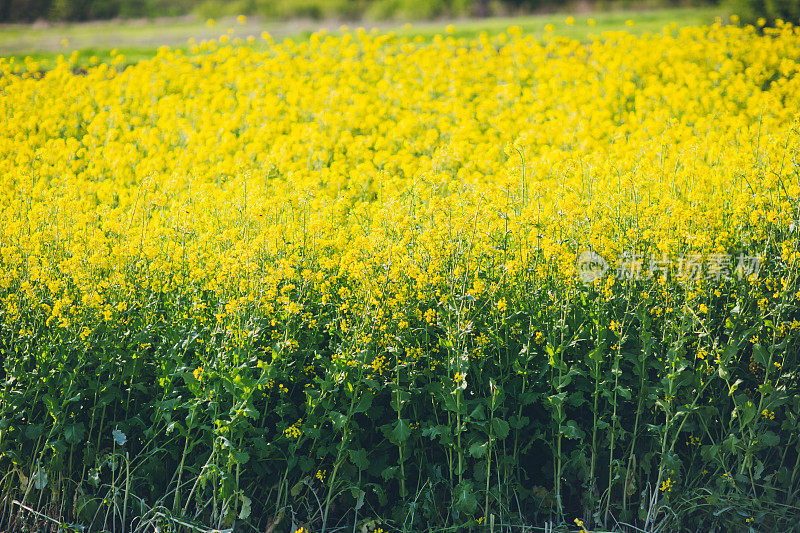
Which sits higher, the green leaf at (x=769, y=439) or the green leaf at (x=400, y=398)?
the green leaf at (x=400, y=398)

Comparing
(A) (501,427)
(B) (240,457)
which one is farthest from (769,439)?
(B) (240,457)

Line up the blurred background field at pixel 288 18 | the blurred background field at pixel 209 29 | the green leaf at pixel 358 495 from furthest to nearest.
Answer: the blurred background field at pixel 288 18 < the blurred background field at pixel 209 29 < the green leaf at pixel 358 495

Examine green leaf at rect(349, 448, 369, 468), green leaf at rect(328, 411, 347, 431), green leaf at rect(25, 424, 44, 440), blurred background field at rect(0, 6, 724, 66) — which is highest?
blurred background field at rect(0, 6, 724, 66)

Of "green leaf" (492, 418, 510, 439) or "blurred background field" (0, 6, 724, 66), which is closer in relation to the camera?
"green leaf" (492, 418, 510, 439)

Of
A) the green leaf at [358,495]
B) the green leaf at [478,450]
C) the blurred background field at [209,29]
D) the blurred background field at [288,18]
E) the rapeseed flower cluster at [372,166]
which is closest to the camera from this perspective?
the green leaf at [478,450]

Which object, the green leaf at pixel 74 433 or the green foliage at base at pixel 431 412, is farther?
the green leaf at pixel 74 433

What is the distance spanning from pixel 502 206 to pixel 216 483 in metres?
1.89

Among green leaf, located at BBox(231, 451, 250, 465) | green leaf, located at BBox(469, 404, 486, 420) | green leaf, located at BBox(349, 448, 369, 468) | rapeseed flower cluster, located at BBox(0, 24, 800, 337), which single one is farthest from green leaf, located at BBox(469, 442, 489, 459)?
green leaf, located at BBox(231, 451, 250, 465)

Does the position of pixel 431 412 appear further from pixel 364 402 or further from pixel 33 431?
pixel 33 431

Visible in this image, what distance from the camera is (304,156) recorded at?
23.1 ft

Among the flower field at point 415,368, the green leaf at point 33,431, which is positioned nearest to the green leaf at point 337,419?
the flower field at point 415,368

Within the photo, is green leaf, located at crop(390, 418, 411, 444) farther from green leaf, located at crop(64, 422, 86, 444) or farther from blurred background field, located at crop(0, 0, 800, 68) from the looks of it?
blurred background field, located at crop(0, 0, 800, 68)

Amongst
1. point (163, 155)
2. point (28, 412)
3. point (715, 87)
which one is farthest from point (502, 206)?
point (715, 87)

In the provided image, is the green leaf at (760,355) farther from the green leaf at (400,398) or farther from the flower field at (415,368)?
the green leaf at (400,398)
